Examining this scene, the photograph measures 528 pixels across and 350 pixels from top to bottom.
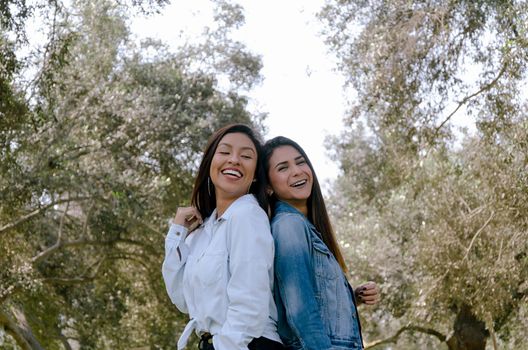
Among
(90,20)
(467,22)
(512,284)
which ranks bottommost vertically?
(512,284)

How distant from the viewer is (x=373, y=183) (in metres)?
20.7

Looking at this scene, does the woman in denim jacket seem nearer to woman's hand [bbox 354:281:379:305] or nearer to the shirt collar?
the shirt collar

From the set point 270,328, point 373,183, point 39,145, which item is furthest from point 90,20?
point 270,328

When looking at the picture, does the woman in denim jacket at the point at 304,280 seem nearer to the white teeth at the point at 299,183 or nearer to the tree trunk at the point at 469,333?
the white teeth at the point at 299,183

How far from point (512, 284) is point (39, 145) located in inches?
313

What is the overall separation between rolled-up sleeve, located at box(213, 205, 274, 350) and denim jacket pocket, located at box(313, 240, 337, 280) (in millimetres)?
176

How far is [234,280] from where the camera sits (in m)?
3.00

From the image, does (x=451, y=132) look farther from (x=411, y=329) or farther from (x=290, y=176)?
(x=290, y=176)

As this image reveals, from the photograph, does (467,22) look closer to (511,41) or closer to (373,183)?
(511,41)

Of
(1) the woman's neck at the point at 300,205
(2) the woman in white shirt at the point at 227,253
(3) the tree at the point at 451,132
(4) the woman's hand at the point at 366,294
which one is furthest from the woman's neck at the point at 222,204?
(3) the tree at the point at 451,132

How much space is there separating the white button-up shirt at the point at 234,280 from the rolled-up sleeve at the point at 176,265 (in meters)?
0.08

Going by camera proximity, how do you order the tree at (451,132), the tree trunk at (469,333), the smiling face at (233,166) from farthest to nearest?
the tree trunk at (469,333) → the tree at (451,132) → the smiling face at (233,166)

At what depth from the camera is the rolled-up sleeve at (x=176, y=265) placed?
348 cm

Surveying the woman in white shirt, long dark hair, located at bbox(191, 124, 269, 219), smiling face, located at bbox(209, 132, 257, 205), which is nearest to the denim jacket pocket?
the woman in white shirt
